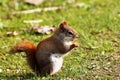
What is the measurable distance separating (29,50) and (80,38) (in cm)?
202

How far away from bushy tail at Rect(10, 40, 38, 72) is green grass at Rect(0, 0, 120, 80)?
0.50 ft

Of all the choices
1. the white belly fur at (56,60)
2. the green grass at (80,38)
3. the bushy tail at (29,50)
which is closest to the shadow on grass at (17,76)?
the green grass at (80,38)

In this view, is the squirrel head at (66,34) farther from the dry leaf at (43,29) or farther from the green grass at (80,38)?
the dry leaf at (43,29)

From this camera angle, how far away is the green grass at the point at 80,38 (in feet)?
20.1

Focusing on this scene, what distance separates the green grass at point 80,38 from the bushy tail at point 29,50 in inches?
6.0

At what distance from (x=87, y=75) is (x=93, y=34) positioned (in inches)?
79.5

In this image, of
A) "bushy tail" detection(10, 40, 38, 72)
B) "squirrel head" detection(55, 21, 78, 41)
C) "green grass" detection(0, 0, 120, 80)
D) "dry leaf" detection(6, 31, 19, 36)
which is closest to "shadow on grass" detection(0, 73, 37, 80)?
"green grass" detection(0, 0, 120, 80)

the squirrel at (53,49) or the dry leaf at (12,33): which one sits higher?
the squirrel at (53,49)

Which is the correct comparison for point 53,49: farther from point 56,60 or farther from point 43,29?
point 43,29

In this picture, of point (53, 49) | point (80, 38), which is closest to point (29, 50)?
point (53, 49)

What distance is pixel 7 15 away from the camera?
898cm

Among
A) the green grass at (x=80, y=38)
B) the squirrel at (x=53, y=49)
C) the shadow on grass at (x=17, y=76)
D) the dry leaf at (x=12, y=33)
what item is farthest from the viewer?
the dry leaf at (x=12, y=33)

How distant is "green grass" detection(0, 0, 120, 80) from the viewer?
20.1 ft

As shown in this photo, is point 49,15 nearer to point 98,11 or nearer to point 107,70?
point 98,11
